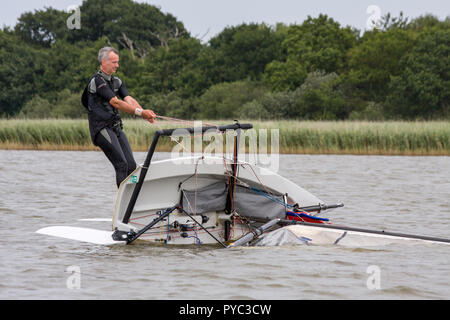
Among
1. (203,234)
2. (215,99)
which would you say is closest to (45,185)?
(203,234)

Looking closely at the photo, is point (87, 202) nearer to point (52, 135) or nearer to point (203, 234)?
point (203, 234)

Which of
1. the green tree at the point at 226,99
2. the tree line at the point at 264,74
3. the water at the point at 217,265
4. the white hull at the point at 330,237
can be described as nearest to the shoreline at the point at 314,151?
the water at the point at 217,265

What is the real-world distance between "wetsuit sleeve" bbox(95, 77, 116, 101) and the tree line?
34643 millimetres

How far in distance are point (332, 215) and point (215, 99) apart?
37346mm

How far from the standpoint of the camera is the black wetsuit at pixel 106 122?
747 centimetres

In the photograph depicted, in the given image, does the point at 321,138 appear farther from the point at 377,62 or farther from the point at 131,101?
the point at 377,62

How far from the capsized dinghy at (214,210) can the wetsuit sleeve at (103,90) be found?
0.80m

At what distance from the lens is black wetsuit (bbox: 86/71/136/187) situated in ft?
24.5

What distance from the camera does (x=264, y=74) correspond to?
48.2 metres

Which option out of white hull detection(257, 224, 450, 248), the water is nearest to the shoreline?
the water

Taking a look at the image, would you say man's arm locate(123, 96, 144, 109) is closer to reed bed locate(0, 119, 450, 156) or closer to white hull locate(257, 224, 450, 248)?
white hull locate(257, 224, 450, 248)

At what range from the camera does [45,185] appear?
1443 centimetres

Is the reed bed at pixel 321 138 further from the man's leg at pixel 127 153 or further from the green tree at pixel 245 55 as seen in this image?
the green tree at pixel 245 55

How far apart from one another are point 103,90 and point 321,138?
16.2m
